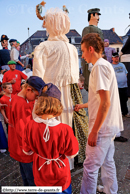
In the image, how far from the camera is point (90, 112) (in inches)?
70.6

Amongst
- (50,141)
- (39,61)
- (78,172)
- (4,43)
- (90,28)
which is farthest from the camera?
(4,43)

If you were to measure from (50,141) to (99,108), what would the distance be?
54 centimetres

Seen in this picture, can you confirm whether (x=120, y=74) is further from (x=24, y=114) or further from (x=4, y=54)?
(x=4, y=54)

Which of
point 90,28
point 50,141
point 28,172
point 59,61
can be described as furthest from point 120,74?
point 50,141

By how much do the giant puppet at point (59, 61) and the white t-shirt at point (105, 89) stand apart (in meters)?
0.77

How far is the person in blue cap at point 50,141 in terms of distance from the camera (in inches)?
57.5

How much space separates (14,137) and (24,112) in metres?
0.43

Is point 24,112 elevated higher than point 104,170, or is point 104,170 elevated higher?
point 24,112

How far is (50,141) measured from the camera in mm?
1466

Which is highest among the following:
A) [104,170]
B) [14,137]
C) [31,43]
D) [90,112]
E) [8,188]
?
[31,43]

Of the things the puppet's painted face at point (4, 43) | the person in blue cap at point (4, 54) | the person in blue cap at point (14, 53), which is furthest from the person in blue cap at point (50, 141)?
the puppet's painted face at point (4, 43)

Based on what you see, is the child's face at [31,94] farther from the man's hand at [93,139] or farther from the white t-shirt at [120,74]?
the white t-shirt at [120,74]

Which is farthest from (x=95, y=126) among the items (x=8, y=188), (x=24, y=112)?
(x=8, y=188)

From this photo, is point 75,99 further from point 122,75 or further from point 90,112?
point 122,75
